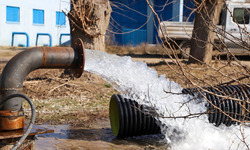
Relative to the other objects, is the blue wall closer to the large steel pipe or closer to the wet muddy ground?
the wet muddy ground

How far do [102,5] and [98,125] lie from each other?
10.6 ft

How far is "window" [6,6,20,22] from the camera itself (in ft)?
55.7

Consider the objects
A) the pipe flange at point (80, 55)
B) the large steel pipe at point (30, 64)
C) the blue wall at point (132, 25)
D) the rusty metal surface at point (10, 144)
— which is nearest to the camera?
the rusty metal surface at point (10, 144)

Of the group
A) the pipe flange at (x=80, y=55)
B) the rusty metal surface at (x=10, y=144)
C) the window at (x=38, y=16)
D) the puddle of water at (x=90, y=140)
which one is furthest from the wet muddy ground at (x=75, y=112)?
the window at (x=38, y=16)

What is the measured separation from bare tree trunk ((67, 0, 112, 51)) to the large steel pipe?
3.21m

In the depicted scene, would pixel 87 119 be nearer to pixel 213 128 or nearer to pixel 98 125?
pixel 98 125

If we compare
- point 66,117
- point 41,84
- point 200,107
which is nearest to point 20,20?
point 41,84

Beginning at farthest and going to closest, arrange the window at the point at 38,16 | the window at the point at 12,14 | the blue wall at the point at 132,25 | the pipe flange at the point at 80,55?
the window at the point at 38,16
the blue wall at the point at 132,25
the window at the point at 12,14
the pipe flange at the point at 80,55

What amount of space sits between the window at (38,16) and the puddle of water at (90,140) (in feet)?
50.7

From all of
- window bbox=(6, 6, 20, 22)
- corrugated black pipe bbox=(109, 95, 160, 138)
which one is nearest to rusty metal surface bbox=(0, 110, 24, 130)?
corrugated black pipe bbox=(109, 95, 160, 138)

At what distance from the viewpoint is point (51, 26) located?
19312 mm

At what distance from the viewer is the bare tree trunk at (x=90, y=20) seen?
634cm

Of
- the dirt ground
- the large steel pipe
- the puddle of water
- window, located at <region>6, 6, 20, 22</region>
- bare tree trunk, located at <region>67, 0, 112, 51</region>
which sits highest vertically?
window, located at <region>6, 6, 20, 22</region>

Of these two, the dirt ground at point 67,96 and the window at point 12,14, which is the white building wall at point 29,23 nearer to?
the window at point 12,14
